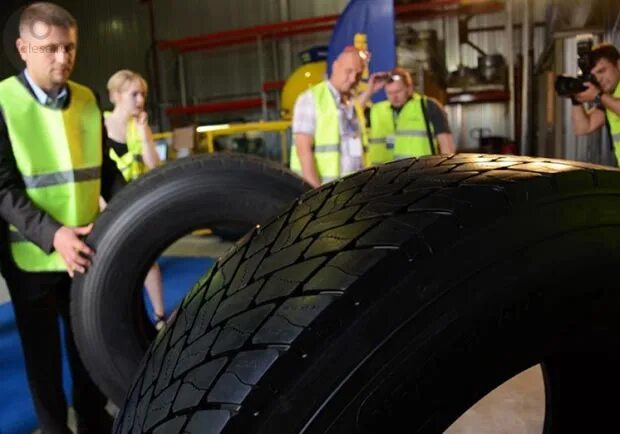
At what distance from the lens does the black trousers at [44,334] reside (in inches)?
73.7

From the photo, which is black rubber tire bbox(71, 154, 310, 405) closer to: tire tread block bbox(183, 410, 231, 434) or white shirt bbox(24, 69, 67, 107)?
white shirt bbox(24, 69, 67, 107)

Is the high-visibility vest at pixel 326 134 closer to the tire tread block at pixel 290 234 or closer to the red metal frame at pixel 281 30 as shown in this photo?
the tire tread block at pixel 290 234

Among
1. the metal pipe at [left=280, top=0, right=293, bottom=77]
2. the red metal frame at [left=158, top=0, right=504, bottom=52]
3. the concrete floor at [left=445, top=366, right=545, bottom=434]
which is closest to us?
the concrete floor at [left=445, top=366, right=545, bottom=434]

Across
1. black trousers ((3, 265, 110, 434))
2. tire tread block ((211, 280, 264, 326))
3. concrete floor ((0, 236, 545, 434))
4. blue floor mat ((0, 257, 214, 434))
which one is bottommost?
blue floor mat ((0, 257, 214, 434))

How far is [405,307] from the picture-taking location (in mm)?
591

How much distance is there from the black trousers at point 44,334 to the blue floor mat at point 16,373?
0.33m

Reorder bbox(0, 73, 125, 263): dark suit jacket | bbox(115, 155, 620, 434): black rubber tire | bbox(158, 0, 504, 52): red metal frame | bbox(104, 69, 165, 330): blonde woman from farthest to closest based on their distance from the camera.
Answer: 1. bbox(158, 0, 504, 52): red metal frame
2. bbox(104, 69, 165, 330): blonde woman
3. bbox(0, 73, 125, 263): dark suit jacket
4. bbox(115, 155, 620, 434): black rubber tire

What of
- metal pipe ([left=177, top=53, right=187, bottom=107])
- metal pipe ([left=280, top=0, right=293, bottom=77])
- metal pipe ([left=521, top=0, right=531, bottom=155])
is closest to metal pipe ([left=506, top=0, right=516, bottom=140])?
metal pipe ([left=521, top=0, right=531, bottom=155])

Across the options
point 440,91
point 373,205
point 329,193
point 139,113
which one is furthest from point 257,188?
point 440,91

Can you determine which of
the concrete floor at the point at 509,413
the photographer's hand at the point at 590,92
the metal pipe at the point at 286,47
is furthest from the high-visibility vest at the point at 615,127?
the metal pipe at the point at 286,47

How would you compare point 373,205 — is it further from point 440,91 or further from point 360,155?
point 440,91

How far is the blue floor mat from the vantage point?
7.36 feet

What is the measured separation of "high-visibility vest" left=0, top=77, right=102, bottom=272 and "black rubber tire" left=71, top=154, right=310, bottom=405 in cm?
19

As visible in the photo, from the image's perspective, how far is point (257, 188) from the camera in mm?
1779
